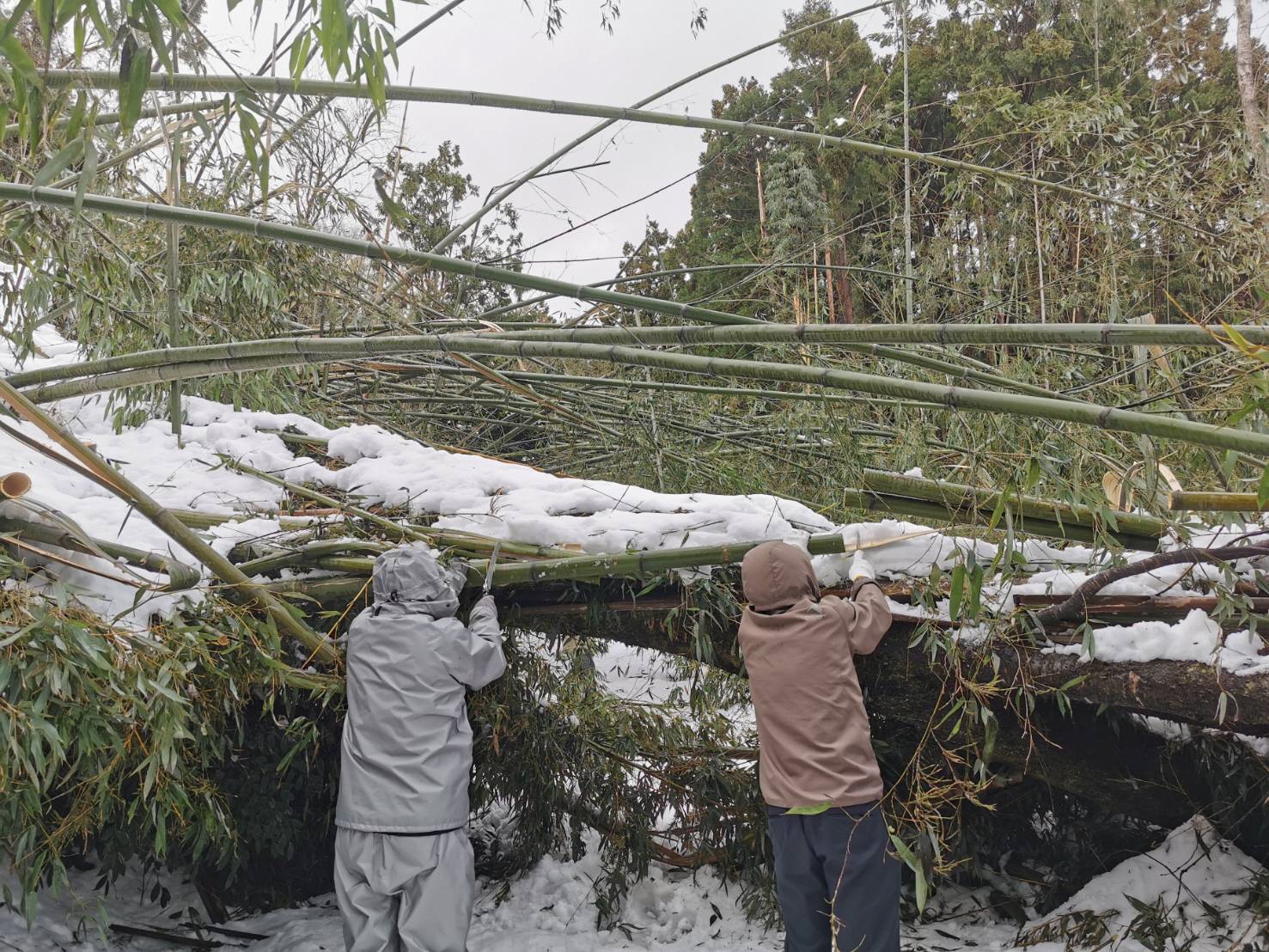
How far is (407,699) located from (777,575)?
1333mm

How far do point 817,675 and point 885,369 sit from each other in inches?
74.9

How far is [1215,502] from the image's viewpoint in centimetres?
223

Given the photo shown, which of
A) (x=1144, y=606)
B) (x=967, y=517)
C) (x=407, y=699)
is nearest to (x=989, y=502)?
(x=967, y=517)

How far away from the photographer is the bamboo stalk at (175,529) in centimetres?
235

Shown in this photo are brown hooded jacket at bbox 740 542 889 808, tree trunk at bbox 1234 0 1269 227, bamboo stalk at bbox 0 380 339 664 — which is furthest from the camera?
tree trunk at bbox 1234 0 1269 227

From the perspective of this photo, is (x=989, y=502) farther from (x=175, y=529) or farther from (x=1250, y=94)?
(x=1250, y=94)

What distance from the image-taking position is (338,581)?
3566 millimetres

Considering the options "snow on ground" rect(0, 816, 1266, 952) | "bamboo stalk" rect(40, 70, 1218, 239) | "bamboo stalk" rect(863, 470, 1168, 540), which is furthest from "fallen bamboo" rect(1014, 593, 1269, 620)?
"bamboo stalk" rect(40, 70, 1218, 239)

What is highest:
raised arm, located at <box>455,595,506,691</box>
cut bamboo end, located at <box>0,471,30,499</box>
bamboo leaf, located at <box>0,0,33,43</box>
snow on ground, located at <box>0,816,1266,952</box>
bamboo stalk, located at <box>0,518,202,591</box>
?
bamboo leaf, located at <box>0,0,33,43</box>

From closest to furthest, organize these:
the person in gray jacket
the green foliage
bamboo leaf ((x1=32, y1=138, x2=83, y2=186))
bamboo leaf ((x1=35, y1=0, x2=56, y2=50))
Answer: bamboo leaf ((x1=35, y1=0, x2=56, y2=50)) → bamboo leaf ((x1=32, y1=138, x2=83, y2=186)) → the green foliage → the person in gray jacket

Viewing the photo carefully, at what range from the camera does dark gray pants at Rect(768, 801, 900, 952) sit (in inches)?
112

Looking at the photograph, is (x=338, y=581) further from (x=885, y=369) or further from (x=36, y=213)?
(x=885, y=369)

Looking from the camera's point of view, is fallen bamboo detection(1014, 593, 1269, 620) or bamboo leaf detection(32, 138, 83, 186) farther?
fallen bamboo detection(1014, 593, 1269, 620)

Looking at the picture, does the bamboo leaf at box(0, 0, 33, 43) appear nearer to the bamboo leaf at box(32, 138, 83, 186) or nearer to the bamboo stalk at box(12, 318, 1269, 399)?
the bamboo leaf at box(32, 138, 83, 186)
